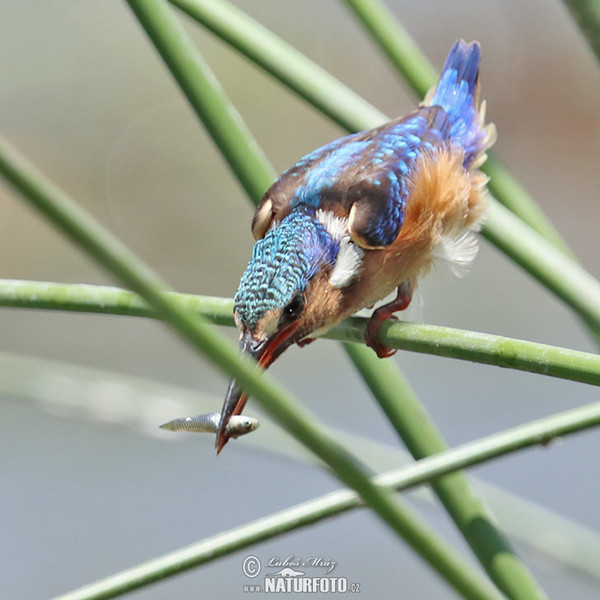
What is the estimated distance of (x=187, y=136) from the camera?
18.6ft

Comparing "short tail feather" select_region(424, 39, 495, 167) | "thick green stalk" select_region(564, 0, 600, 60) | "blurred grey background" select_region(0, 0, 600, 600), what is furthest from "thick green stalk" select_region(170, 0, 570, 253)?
"blurred grey background" select_region(0, 0, 600, 600)

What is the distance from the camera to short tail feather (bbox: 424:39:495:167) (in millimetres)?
2152

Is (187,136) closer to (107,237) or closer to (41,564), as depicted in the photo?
(41,564)

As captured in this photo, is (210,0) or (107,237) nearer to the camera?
(107,237)

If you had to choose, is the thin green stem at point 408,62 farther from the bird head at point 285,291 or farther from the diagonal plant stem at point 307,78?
the bird head at point 285,291

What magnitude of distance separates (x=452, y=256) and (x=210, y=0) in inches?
37.2

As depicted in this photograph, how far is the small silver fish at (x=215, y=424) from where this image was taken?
114 cm

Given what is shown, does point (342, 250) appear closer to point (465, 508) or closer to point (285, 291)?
point (285, 291)

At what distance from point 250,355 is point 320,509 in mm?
510

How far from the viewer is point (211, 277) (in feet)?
17.5

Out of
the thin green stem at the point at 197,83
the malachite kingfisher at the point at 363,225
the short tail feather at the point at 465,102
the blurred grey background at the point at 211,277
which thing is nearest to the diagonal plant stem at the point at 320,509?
the malachite kingfisher at the point at 363,225

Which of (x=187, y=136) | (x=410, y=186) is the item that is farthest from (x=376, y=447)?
(x=187, y=136)

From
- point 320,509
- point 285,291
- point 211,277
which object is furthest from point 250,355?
point 211,277

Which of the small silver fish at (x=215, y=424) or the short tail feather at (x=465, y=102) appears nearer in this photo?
the small silver fish at (x=215, y=424)
